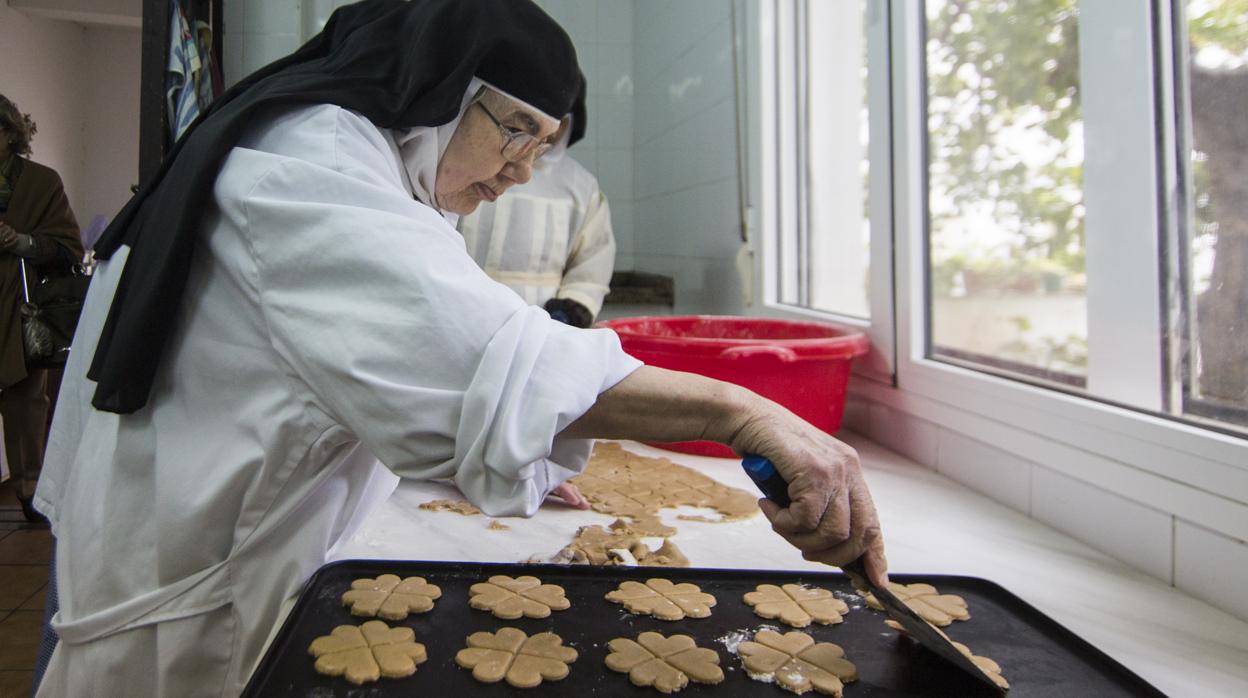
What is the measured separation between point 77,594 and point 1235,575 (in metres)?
1.30

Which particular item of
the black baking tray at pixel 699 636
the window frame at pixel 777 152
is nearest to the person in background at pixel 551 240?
the window frame at pixel 777 152

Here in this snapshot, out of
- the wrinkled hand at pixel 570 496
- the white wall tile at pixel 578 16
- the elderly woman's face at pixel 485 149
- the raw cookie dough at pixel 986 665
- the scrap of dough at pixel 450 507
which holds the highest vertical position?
the white wall tile at pixel 578 16

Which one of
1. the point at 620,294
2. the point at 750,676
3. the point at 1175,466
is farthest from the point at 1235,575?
the point at 620,294

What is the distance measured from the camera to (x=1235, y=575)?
903 millimetres

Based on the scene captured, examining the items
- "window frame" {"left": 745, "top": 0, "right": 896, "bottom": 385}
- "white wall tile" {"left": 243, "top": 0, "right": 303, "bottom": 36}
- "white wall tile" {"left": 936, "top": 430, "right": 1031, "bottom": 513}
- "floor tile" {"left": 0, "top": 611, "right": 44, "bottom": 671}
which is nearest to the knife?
"white wall tile" {"left": 936, "top": 430, "right": 1031, "bottom": 513}

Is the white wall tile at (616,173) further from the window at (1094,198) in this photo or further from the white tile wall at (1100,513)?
the white tile wall at (1100,513)

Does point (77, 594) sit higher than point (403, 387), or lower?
lower

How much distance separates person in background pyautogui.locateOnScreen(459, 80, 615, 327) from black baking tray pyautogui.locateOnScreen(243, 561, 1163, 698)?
5.69 feet

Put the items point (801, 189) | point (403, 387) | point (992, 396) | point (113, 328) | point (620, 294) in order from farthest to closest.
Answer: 1. point (620, 294)
2. point (801, 189)
3. point (992, 396)
4. point (113, 328)
5. point (403, 387)

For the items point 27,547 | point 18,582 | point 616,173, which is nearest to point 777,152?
point 616,173

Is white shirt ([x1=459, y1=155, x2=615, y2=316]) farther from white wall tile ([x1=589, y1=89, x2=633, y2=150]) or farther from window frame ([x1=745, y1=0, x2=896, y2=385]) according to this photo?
white wall tile ([x1=589, y1=89, x2=633, y2=150])

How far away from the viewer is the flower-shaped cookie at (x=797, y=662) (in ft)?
2.37

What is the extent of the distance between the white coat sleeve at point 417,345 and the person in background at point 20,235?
130 inches

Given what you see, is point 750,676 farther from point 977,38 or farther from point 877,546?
point 977,38
